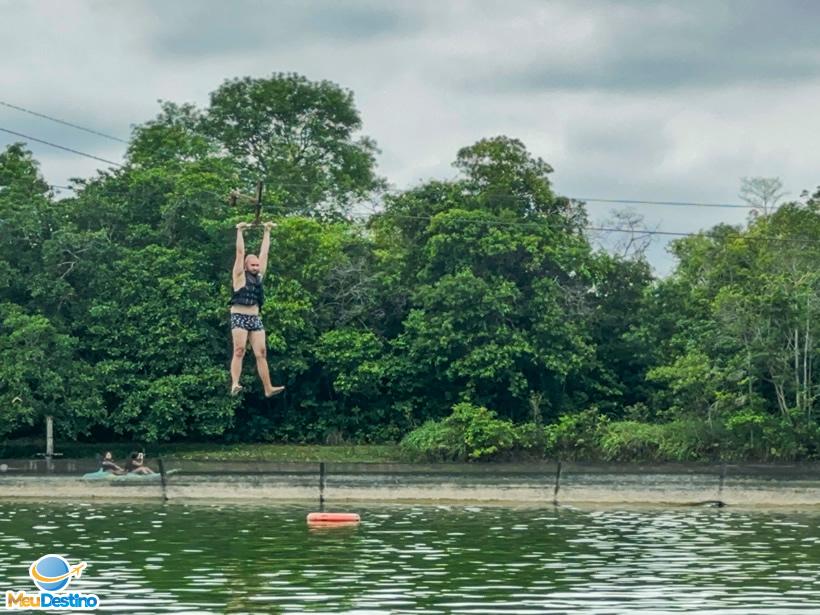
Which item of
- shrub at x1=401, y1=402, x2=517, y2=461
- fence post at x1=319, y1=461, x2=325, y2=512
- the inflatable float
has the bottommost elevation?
the inflatable float

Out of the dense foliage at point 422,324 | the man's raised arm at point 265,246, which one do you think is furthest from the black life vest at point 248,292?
the dense foliage at point 422,324

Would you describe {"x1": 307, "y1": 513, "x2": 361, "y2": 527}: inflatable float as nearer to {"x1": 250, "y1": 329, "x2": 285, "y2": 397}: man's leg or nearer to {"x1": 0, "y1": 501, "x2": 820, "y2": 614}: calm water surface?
{"x1": 0, "y1": 501, "x2": 820, "y2": 614}: calm water surface

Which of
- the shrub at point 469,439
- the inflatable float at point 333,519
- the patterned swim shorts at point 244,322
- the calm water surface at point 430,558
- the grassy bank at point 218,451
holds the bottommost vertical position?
the calm water surface at point 430,558

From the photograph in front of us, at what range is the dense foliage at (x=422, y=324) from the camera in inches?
1939

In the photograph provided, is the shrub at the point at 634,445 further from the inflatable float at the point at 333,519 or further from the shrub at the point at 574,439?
the inflatable float at the point at 333,519

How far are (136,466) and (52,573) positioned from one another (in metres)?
20.0

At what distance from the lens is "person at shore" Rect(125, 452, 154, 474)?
46.0 meters

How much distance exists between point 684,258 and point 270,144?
21.3 meters

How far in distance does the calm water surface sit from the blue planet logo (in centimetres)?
22

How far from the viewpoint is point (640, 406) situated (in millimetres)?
54062

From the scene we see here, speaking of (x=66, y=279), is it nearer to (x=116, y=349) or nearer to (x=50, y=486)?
(x=116, y=349)

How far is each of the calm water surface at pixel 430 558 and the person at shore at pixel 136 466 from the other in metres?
2.91

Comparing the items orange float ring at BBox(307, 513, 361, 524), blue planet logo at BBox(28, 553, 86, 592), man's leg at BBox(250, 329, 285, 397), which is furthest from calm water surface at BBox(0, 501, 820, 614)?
man's leg at BBox(250, 329, 285, 397)

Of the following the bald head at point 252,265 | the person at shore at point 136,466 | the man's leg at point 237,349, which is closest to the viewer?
the bald head at point 252,265
